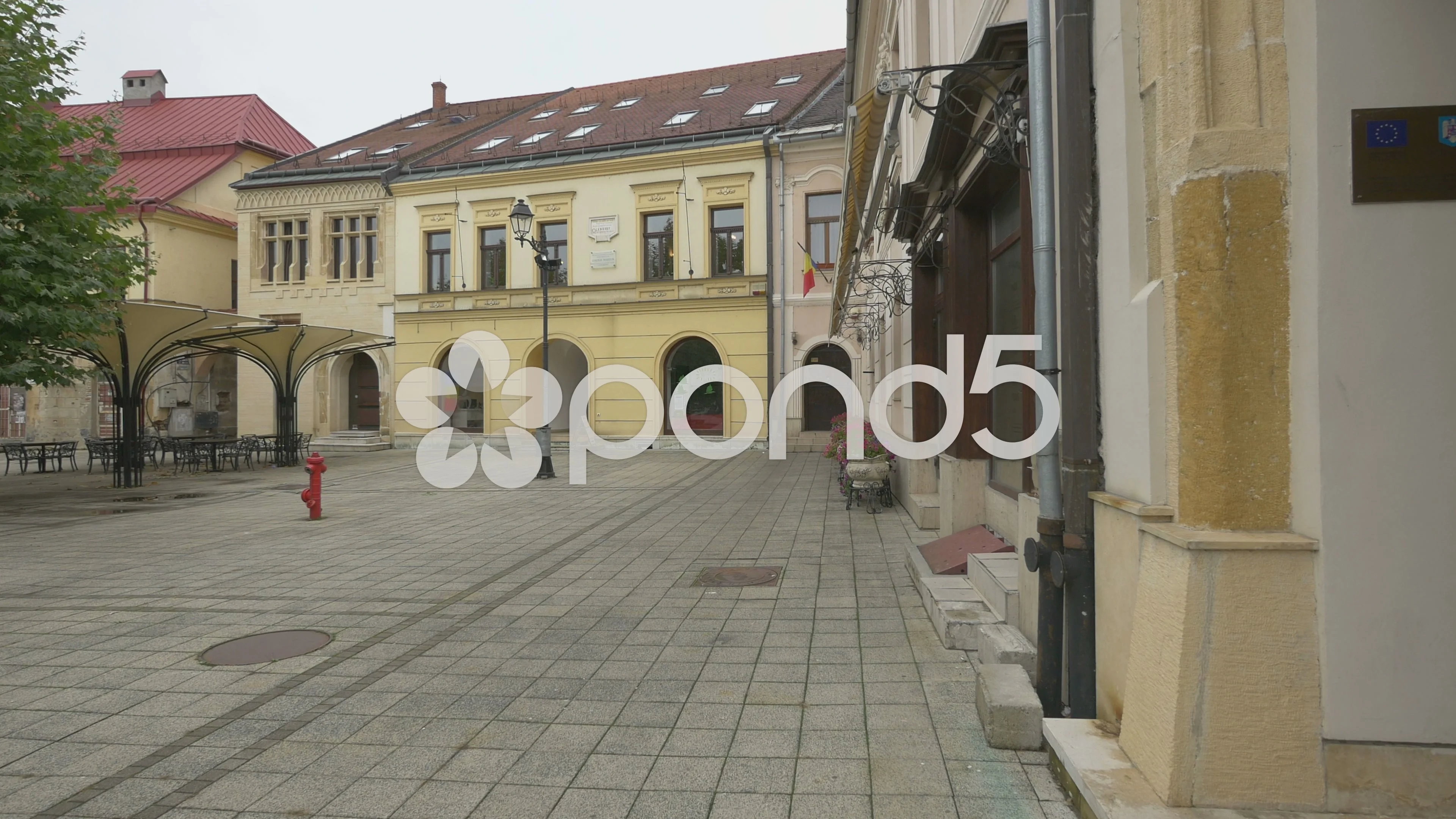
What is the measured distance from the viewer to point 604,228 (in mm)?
24047

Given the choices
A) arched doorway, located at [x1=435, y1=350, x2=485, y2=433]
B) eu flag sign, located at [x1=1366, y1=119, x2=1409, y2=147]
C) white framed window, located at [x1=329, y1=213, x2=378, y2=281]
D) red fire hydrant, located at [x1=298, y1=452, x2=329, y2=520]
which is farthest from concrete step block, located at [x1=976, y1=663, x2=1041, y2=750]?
white framed window, located at [x1=329, y1=213, x2=378, y2=281]

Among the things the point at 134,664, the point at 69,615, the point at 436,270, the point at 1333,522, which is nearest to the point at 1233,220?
the point at 1333,522

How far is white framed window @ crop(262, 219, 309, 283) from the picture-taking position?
Result: 2716cm

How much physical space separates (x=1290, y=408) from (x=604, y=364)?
22374 mm

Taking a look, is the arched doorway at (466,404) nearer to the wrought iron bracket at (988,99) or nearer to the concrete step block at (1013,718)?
the wrought iron bracket at (988,99)

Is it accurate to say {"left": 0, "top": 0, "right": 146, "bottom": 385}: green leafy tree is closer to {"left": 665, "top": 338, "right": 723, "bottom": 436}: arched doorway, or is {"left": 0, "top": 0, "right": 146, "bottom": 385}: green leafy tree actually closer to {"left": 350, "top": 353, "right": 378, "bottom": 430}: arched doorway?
{"left": 665, "top": 338, "right": 723, "bottom": 436}: arched doorway

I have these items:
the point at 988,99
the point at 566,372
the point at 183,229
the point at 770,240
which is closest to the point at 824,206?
the point at 770,240

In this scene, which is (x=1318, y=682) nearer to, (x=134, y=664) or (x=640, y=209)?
(x=134, y=664)

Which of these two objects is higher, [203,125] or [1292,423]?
[203,125]

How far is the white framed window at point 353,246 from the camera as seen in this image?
26.5m

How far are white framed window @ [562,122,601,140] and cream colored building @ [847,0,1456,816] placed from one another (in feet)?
82.5

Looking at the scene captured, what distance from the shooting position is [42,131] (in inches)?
464

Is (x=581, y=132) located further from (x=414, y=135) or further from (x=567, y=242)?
(x=414, y=135)

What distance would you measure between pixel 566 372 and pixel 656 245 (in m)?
6.11
